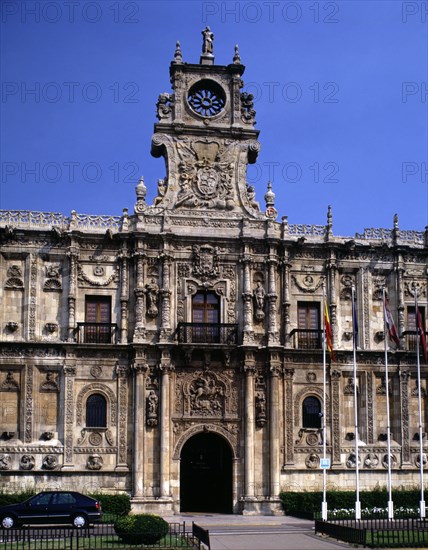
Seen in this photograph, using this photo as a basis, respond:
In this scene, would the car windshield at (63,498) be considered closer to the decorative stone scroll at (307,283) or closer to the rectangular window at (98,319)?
the rectangular window at (98,319)

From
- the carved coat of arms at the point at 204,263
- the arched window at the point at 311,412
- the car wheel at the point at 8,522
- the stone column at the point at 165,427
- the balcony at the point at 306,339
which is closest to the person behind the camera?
the car wheel at the point at 8,522

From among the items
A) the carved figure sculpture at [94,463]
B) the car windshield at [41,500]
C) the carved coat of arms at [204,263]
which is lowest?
the car windshield at [41,500]

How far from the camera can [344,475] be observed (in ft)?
180

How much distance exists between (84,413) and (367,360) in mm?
16191

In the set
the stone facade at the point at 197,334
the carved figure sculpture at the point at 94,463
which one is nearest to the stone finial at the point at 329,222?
the stone facade at the point at 197,334

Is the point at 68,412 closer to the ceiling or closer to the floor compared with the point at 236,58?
closer to the floor

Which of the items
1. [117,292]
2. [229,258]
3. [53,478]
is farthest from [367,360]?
[53,478]

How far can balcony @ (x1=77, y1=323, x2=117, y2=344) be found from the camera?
53.8 meters

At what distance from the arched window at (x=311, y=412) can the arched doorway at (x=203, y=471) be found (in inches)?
183

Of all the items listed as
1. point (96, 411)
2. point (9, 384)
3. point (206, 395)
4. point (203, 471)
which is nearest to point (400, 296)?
point (206, 395)

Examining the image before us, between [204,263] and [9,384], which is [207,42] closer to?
[204,263]

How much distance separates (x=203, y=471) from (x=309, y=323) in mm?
10322

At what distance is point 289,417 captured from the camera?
54812 mm

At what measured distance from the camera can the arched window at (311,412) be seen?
55562 mm
